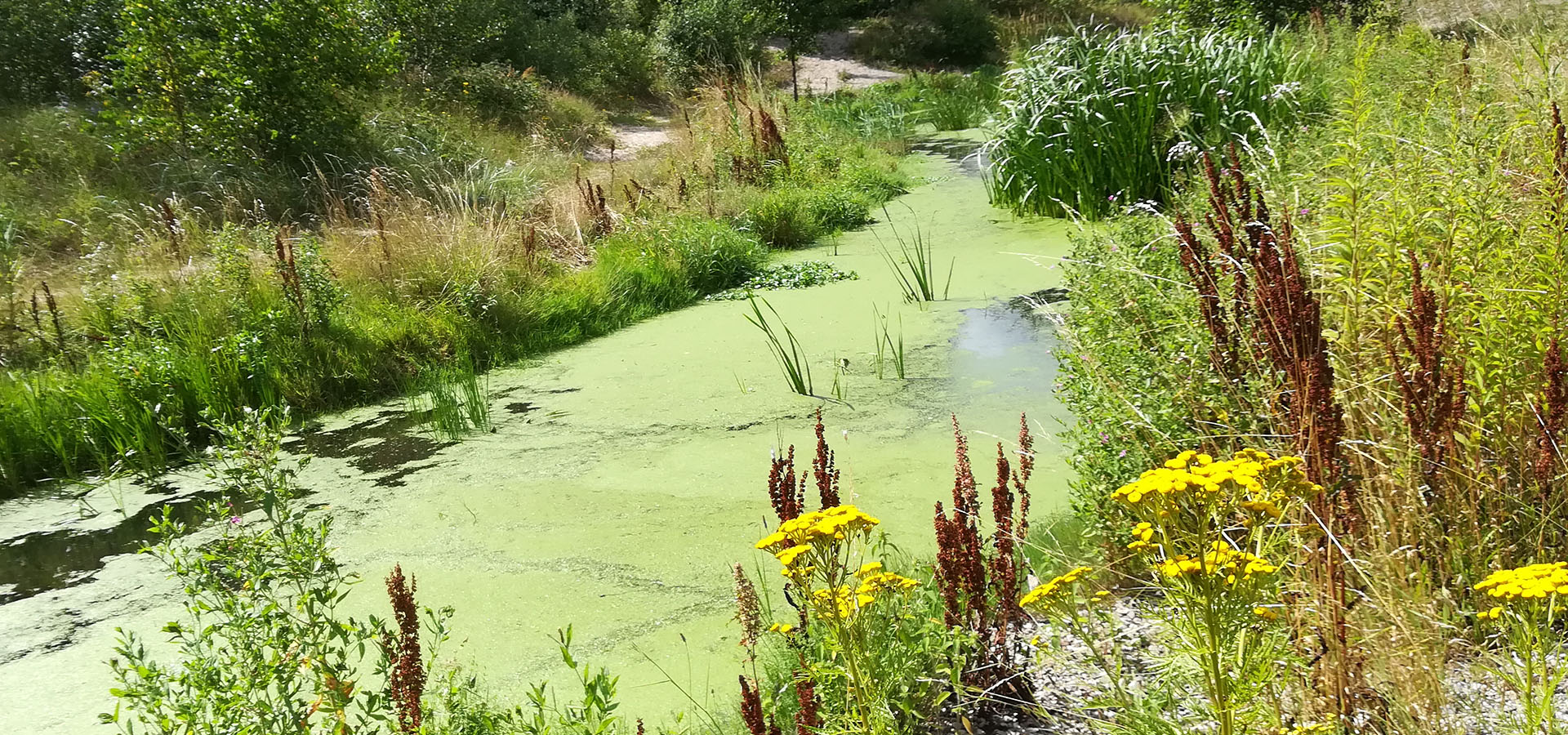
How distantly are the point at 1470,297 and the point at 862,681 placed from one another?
156cm

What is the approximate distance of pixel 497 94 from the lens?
11875mm

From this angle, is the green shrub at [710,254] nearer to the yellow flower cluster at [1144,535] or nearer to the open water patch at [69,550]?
the open water patch at [69,550]

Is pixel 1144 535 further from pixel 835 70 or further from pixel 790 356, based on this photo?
pixel 835 70

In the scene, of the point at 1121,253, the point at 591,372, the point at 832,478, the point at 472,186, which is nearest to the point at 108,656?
the point at 832,478

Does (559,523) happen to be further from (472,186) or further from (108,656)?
(472,186)

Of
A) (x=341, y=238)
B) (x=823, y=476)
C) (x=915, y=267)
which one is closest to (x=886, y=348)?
(x=915, y=267)

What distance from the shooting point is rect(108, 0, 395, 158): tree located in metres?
7.62

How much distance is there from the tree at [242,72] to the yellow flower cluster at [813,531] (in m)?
7.76

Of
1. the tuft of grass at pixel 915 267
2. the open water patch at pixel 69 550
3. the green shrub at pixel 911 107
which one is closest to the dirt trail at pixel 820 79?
the green shrub at pixel 911 107

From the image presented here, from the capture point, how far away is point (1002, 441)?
3365 mm

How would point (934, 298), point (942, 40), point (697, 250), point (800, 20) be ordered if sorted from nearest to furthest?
point (934, 298)
point (697, 250)
point (800, 20)
point (942, 40)

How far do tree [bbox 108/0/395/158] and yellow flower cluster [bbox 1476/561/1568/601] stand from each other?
8361 millimetres

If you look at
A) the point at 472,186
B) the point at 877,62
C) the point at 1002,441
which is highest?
the point at 877,62

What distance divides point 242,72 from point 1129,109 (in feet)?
21.4
